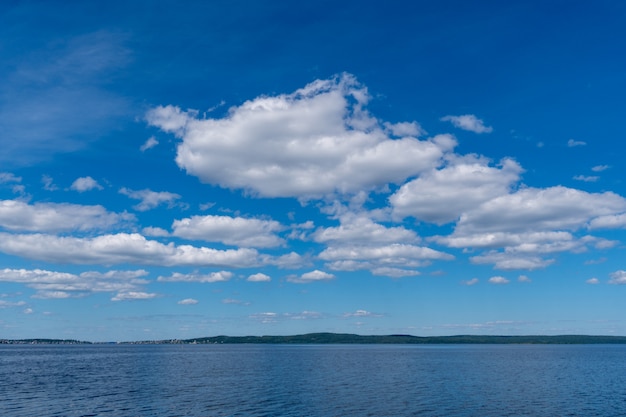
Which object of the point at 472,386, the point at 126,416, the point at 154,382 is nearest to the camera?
the point at 126,416

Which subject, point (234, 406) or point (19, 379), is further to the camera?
point (19, 379)

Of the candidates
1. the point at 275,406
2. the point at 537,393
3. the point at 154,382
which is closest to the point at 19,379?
the point at 154,382

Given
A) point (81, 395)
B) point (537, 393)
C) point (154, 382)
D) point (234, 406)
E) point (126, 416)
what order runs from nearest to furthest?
1. point (126, 416)
2. point (234, 406)
3. point (81, 395)
4. point (537, 393)
5. point (154, 382)

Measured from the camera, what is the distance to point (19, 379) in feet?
302

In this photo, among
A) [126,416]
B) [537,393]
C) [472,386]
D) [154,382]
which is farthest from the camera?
[154,382]

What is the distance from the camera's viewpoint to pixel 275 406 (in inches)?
2387

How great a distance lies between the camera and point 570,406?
63094 mm

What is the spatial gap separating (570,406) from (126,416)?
51863mm

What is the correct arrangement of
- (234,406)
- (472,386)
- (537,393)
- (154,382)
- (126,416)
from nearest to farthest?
(126,416), (234,406), (537,393), (472,386), (154,382)

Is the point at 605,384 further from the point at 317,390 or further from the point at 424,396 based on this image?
the point at 317,390

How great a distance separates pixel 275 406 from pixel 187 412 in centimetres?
1046

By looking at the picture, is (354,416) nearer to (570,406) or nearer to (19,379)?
(570,406)

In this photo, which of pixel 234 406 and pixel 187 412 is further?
pixel 234 406

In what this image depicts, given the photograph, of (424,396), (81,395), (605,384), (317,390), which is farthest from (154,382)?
(605,384)
